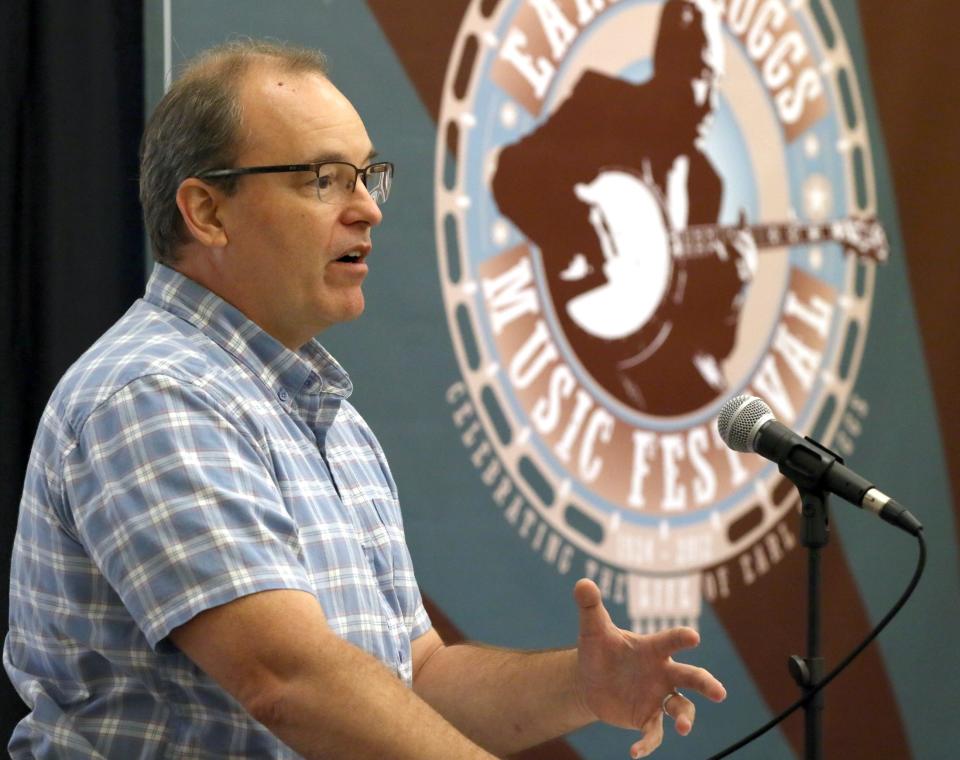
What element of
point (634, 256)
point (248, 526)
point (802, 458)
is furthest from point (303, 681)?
point (634, 256)

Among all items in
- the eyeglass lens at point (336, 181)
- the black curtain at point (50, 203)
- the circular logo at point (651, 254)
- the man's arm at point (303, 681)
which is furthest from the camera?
the circular logo at point (651, 254)

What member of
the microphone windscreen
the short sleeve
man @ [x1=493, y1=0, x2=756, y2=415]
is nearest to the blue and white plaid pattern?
the short sleeve

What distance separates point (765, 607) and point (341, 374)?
1.59 meters

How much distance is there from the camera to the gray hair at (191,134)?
1.71 meters

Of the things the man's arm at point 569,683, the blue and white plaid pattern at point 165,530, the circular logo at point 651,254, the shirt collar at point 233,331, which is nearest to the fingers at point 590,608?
the man's arm at point 569,683

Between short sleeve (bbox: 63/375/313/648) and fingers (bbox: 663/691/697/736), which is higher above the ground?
short sleeve (bbox: 63/375/313/648)

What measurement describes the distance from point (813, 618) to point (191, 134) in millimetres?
1095

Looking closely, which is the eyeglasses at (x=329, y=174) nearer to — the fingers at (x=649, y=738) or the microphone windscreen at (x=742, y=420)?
the microphone windscreen at (x=742, y=420)

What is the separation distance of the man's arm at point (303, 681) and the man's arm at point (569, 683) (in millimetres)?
302

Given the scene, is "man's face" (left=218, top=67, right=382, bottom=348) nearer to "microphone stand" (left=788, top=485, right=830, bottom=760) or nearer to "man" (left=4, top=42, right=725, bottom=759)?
"man" (left=4, top=42, right=725, bottom=759)

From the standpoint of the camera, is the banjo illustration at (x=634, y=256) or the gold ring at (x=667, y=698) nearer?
the gold ring at (x=667, y=698)

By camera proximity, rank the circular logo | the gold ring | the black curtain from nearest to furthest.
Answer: the gold ring < the black curtain < the circular logo

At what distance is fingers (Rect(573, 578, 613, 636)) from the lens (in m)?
1.57

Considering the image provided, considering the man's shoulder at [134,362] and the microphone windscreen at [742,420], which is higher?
the man's shoulder at [134,362]
